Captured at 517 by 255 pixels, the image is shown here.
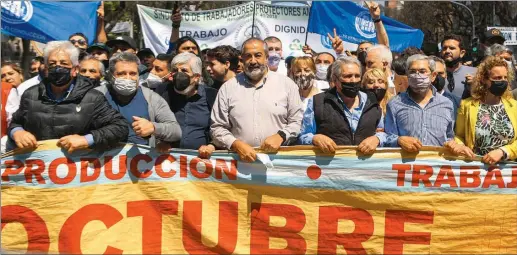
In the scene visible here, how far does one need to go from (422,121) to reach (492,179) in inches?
27.3

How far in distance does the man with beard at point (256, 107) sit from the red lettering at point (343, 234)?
0.66 metres

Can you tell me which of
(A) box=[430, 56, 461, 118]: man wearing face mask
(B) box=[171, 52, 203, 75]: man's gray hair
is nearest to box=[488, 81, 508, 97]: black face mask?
(A) box=[430, 56, 461, 118]: man wearing face mask

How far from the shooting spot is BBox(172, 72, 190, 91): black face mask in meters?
6.56

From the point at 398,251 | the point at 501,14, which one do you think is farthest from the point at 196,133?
the point at 501,14

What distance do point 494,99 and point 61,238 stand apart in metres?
3.54

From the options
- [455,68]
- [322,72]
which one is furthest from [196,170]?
[455,68]

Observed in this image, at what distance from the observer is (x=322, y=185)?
241 inches

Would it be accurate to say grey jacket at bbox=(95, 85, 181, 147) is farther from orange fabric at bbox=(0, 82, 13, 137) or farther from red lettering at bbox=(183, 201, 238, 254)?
orange fabric at bbox=(0, 82, 13, 137)

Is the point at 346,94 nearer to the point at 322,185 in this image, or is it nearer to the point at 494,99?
the point at 322,185

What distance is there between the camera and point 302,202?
20.1ft

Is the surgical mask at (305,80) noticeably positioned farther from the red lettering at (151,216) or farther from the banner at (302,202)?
the red lettering at (151,216)

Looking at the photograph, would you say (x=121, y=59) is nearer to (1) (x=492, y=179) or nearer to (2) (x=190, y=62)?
(2) (x=190, y=62)

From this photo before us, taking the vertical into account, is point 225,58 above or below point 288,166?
above

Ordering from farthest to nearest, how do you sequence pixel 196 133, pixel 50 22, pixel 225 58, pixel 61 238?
pixel 50 22 → pixel 225 58 → pixel 196 133 → pixel 61 238
